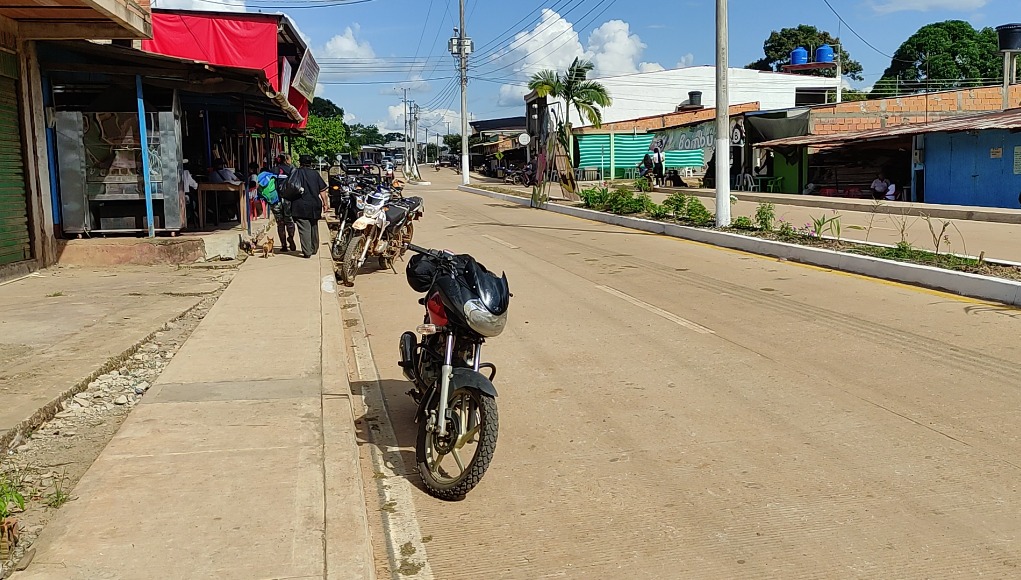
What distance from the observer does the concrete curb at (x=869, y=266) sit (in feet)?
32.1

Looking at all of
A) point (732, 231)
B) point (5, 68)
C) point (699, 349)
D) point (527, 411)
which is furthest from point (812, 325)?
point (5, 68)

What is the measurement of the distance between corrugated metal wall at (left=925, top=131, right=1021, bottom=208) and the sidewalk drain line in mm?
20585

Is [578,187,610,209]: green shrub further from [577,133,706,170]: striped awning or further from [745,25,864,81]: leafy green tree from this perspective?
[745,25,864,81]: leafy green tree

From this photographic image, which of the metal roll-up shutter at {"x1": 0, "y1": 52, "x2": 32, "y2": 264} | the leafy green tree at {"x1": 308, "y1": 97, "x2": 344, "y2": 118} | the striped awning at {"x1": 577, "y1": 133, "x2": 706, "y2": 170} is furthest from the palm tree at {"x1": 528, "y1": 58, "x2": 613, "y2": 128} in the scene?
the leafy green tree at {"x1": 308, "y1": 97, "x2": 344, "y2": 118}

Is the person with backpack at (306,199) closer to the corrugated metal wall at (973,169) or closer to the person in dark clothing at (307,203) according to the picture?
the person in dark clothing at (307,203)

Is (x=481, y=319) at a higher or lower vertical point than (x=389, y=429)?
higher

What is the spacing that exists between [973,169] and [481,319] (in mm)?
23090

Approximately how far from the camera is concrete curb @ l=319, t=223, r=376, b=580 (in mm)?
3750

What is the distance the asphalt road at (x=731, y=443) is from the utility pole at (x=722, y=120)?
23.9 ft

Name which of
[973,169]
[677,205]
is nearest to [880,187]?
[973,169]

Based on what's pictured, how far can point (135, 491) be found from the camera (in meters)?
4.34

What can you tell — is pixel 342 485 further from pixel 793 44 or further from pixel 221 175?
pixel 793 44

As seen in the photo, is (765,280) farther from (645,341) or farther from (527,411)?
(527,411)

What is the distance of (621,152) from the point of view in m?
51.0
